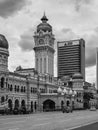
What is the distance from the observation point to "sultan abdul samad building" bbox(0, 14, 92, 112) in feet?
251

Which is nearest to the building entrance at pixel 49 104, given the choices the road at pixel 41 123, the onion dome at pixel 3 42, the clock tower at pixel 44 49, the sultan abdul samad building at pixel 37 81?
the sultan abdul samad building at pixel 37 81

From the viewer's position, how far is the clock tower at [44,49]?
122 m

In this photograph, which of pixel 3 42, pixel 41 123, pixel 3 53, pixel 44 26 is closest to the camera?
pixel 41 123

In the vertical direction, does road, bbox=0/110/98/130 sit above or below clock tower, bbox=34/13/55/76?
below

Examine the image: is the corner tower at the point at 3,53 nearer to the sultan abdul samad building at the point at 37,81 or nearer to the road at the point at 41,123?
the sultan abdul samad building at the point at 37,81

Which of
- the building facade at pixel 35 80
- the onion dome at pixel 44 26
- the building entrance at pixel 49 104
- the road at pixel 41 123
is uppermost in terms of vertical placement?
the onion dome at pixel 44 26

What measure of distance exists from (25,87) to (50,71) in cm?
2918

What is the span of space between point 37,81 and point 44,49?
2209 centimetres

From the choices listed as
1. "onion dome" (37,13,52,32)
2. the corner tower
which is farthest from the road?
"onion dome" (37,13,52,32)

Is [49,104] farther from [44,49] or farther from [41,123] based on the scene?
[41,123]

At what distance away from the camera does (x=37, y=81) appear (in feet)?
341

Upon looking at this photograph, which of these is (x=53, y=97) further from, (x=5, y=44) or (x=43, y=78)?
(x=5, y=44)

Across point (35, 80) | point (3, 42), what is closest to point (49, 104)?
point (35, 80)

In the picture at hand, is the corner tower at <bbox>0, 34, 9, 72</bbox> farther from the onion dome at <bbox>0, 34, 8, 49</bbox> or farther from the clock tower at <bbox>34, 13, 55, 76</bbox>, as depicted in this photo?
the clock tower at <bbox>34, 13, 55, 76</bbox>
